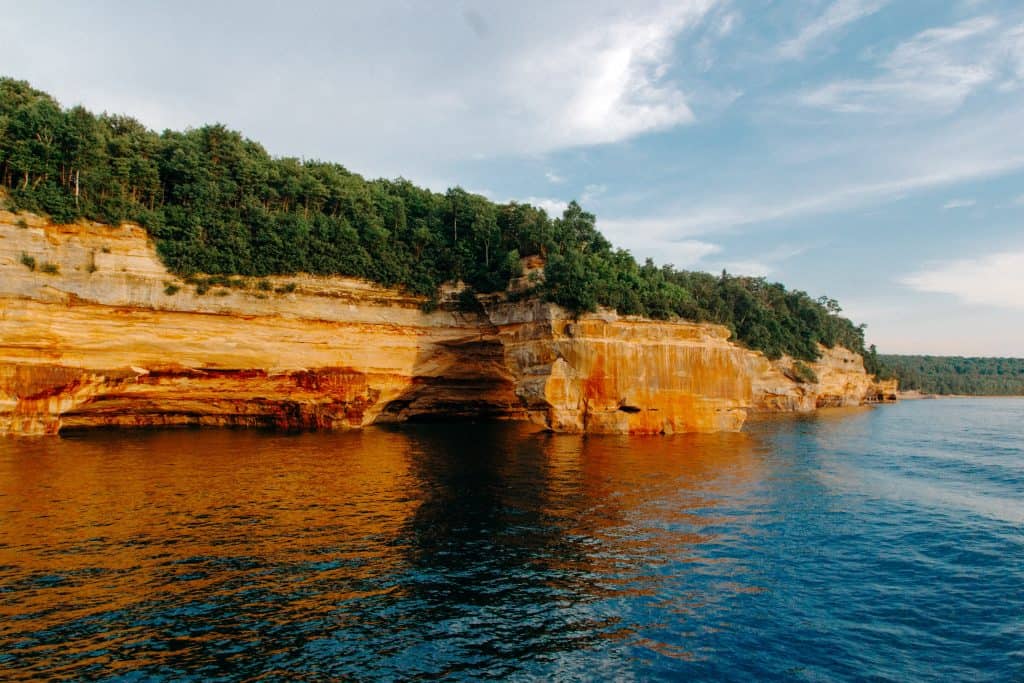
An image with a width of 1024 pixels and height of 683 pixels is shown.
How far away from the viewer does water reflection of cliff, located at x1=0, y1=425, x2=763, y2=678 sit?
1033 centimetres

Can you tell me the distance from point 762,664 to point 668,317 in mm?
33753

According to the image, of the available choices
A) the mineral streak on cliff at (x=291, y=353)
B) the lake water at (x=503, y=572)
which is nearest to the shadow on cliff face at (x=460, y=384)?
the mineral streak on cliff at (x=291, y=353)

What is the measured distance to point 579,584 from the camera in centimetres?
1338

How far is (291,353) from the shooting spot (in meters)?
39.2

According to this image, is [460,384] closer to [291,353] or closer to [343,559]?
[291,353]

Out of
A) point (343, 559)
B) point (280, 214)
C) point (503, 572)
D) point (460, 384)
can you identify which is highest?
point (280, 214)

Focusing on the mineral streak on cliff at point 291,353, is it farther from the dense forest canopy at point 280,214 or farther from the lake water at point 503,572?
the lake water at point 503,572

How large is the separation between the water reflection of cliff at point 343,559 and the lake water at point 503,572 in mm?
79

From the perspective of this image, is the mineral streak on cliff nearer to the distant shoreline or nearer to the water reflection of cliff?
the water reflection of cliff

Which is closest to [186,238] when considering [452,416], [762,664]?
[452,416]

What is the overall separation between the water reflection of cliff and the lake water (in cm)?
8

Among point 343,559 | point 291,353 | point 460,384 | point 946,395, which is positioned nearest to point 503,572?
point 343,559

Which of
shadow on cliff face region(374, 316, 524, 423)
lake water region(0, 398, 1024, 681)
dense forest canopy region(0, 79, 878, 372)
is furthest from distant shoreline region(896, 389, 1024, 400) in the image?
lake water region(0, 398, 1024, 681)

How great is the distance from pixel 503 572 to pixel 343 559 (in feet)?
13.9
